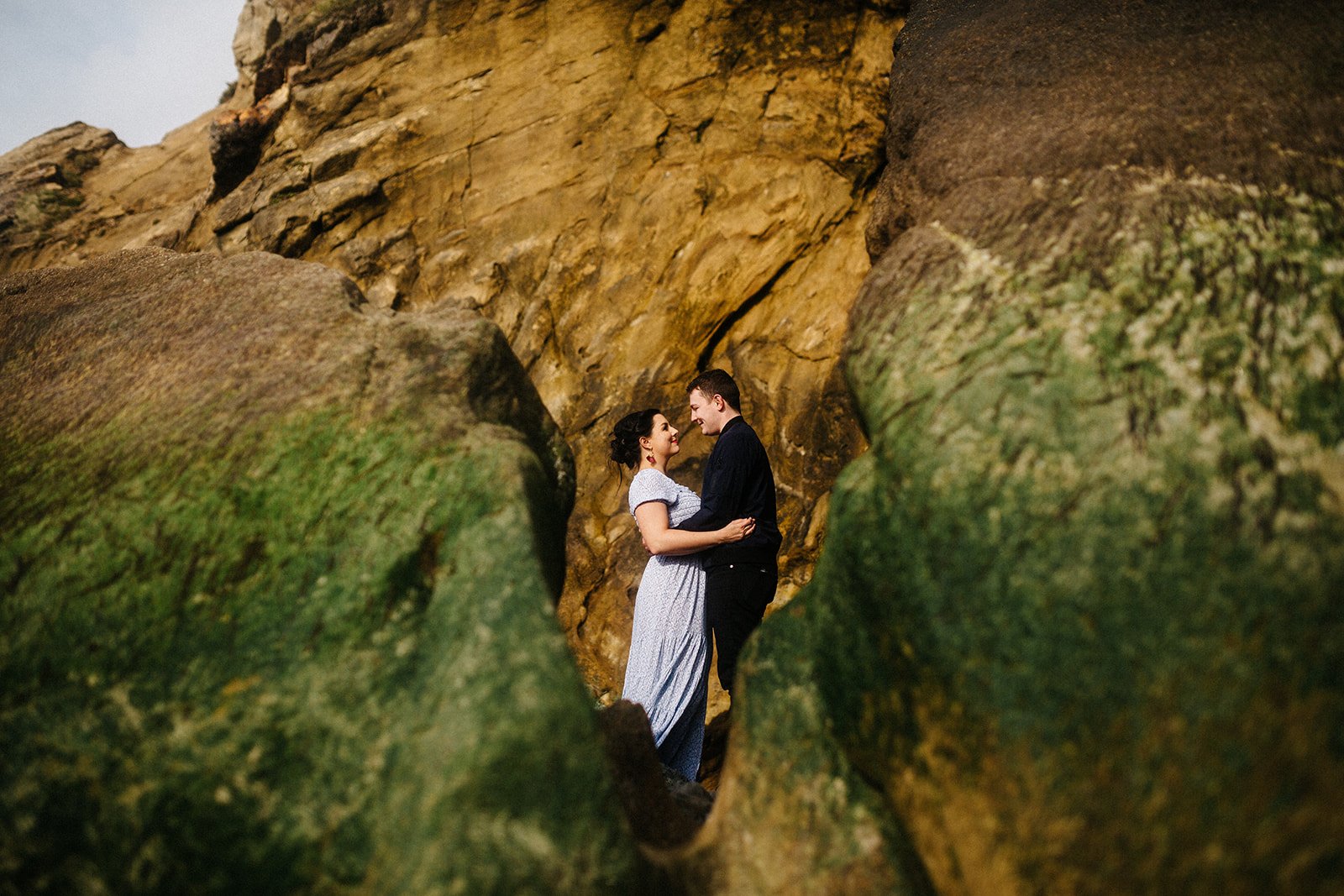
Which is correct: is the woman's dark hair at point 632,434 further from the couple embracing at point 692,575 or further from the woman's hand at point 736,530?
the woman's hand at point 736,530

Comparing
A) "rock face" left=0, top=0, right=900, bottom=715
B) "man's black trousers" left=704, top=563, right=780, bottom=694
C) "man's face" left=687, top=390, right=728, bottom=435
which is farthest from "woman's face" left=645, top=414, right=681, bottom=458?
"rock face" left=0, top=0, right=900, bottom=715

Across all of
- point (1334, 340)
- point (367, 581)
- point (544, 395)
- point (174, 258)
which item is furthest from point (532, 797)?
point (544, 395)

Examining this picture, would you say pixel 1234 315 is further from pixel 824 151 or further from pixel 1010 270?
pixel 824 151

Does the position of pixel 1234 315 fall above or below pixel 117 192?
below

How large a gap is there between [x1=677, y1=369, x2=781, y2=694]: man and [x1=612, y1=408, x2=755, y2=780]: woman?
0.12 meters

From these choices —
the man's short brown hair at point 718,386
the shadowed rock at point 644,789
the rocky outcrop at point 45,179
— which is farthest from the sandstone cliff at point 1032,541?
the rocky outcrop at point 45,179

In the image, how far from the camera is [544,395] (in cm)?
906

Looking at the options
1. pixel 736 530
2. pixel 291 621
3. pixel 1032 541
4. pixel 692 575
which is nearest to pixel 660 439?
pixel 736 530

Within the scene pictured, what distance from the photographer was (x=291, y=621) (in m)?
3.25

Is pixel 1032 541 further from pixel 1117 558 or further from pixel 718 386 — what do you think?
pixel 718 386

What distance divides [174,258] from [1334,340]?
569cm

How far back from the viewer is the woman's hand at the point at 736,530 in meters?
5.81

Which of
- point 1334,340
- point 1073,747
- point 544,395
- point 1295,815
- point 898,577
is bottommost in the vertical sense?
point 544,395

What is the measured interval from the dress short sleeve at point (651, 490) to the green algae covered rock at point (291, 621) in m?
1.69
